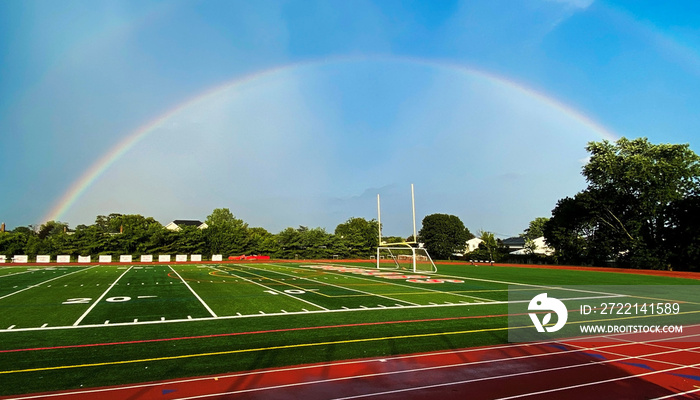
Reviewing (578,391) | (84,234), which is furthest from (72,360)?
(84,234)

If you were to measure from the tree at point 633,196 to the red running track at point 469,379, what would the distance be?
48676mm

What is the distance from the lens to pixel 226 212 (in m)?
131

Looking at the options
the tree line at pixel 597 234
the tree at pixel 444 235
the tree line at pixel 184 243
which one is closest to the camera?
the tree line at pixel 597 234

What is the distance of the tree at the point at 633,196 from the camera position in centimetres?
4912

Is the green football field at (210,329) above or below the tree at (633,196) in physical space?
below

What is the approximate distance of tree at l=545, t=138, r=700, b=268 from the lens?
4912cm

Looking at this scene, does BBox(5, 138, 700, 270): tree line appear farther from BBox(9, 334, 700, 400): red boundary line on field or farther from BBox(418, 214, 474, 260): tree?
BBox(9, 334, 700, 400): red boundary line on field

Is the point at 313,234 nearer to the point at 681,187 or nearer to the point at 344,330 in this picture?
the point at 681,187

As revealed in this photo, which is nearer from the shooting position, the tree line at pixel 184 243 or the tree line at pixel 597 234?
the tree line at pixel 597 234

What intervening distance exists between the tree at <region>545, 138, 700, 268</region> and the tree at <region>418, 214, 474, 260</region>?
107 ft
